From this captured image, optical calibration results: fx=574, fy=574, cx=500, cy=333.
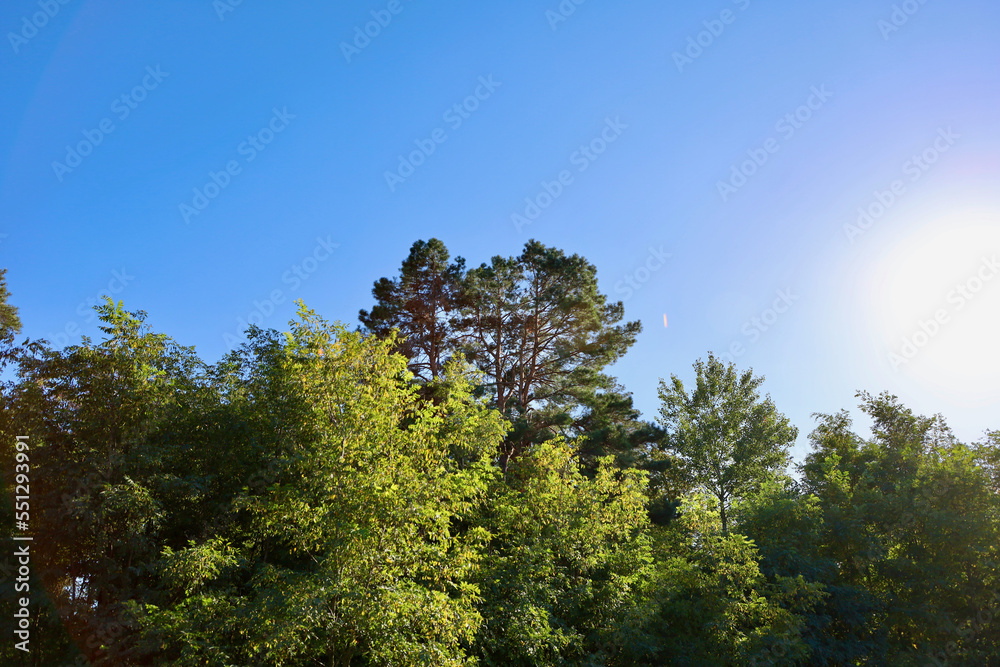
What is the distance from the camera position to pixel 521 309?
25484 mm

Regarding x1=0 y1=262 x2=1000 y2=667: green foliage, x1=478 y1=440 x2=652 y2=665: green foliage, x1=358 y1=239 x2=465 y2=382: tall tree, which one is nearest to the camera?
x1=0 y1=262 x2=1000 y2=667: green foliage

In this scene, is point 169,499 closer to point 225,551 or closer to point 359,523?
point 225,551

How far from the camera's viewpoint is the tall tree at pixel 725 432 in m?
26.6

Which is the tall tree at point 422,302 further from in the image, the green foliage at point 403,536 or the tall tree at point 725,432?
the tall tree at point 725,432

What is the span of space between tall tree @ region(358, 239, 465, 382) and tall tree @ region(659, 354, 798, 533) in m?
10.8

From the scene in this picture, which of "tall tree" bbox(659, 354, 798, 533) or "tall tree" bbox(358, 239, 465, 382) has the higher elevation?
"tall tree" bbox(358, 239, 465, 382)

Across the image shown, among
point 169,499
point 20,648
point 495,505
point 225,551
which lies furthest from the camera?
point 495,505

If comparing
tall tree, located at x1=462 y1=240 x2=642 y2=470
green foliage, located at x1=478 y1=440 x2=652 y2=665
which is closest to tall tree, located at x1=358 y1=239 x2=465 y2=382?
tall tree, located at x1=462 y1=240 x2=642 y2=470

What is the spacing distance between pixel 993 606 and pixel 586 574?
11839 millimetres

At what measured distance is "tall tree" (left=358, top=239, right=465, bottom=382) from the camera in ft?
80.3

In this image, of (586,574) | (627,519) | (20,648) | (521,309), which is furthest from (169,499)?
(521,309)

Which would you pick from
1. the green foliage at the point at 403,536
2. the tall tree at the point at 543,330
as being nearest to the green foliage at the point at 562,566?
the green foliage at the point at 403,536

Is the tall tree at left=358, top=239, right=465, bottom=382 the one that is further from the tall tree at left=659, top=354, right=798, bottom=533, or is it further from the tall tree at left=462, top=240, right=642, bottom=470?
the tall tree at left=659, top=354, right=798, bottom=533

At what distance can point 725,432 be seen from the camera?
89.3 feet
